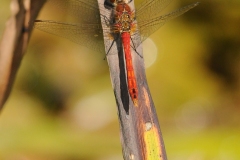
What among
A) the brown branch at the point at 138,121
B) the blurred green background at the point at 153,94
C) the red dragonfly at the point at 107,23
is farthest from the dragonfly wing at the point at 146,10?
the blurred green background at the point at 153,94

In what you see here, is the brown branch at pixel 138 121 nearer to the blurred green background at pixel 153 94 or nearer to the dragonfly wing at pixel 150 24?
the dragonfly wing at pixel 150 24

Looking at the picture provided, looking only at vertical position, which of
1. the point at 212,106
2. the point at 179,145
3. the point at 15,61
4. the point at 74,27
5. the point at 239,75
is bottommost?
the point at 179,145

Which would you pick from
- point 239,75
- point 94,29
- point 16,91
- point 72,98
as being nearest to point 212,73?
point 239,75

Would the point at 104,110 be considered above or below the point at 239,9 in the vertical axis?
below

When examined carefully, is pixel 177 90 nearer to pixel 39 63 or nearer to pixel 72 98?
pixel 72 98

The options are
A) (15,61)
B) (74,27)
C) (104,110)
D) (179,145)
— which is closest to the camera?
(15,61)

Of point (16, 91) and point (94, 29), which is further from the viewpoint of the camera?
point (16, 91)

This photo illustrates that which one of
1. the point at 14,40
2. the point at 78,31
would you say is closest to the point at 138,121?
the point at 14,40

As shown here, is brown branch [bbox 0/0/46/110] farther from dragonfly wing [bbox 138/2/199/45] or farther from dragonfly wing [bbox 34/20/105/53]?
dragonfly wing [bbox 138/2/199/45]
